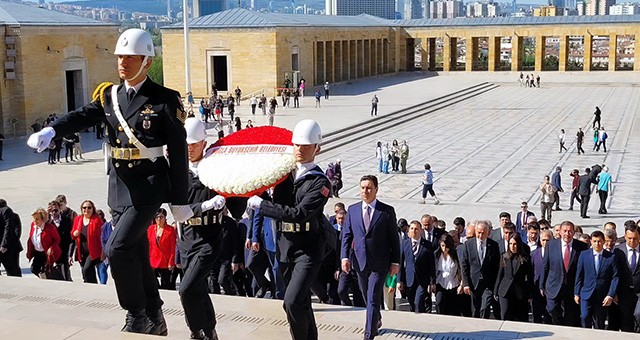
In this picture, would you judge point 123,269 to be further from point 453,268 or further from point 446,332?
point 453,268

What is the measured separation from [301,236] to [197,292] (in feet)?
2.73

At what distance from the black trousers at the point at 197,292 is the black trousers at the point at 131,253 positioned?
1.15 ft

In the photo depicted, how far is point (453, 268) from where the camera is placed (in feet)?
27.5

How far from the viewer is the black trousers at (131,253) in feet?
16.9

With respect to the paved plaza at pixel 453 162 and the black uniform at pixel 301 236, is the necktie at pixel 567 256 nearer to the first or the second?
the paved plaza at pixel 453 162

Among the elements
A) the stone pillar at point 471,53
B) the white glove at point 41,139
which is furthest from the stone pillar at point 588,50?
the white glove at point 41,139

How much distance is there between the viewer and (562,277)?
794 centimetres

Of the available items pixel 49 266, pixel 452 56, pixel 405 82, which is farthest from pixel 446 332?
pixel 452 56

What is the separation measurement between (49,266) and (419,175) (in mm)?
15222

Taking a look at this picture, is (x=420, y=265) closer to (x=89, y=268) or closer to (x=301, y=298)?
(x=301, y=298)

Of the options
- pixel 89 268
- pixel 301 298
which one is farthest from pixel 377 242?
pixel 89 268

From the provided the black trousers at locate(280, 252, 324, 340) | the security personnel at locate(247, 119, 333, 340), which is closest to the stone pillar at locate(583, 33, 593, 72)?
the security personnel at locate(247, 119, 333, 340)

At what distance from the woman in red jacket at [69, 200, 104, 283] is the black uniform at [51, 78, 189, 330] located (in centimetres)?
457

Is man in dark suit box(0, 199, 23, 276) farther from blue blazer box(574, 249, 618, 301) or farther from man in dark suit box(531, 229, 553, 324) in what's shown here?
blue blazer box(574, 249, 618, 301)
